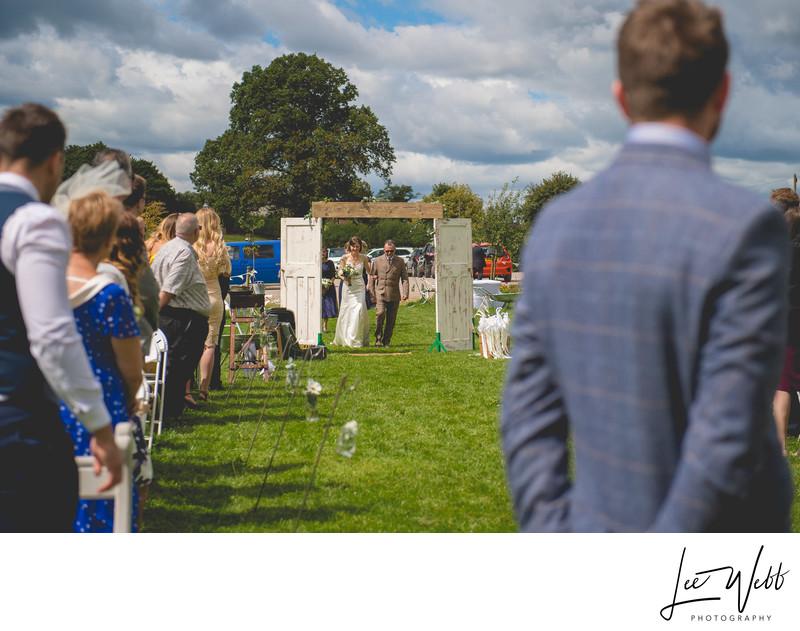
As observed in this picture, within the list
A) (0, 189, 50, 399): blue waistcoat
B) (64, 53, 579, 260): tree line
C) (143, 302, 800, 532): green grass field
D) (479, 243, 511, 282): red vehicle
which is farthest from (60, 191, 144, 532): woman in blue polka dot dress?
(64, 53, 579, 260): tree line

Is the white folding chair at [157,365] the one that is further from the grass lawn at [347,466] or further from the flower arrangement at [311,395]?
the flower arrangement at [311,395]

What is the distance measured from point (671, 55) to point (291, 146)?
43149mm

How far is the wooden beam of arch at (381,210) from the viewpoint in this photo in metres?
13.8

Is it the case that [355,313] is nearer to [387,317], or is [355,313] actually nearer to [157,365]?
[387,317]

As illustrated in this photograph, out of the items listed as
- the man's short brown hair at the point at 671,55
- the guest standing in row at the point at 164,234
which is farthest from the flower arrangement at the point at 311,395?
the man's short brown hair at the point at 671,55

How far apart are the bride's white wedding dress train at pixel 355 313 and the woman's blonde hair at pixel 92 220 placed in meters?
11.5

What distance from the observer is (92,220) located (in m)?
2.62

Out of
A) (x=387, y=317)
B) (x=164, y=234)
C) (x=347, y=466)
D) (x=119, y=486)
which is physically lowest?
(x=347, y=466)

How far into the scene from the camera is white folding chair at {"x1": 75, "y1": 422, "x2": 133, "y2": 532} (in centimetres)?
208

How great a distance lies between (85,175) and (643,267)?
2.23 meters

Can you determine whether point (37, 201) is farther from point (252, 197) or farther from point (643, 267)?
point (252, 197)

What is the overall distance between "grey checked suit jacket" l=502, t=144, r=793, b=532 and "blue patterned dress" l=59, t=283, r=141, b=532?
166 centimetres

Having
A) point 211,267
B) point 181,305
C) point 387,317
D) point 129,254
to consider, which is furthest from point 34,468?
point 387,317

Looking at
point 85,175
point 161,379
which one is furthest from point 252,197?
point 85,175
